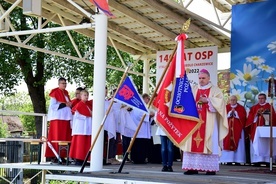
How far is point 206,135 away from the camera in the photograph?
837 centimetres

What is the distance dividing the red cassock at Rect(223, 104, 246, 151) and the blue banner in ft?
18.2

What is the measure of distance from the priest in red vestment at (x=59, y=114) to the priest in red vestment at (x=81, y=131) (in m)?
0.45

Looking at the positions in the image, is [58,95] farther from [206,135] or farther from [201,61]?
[201,61]

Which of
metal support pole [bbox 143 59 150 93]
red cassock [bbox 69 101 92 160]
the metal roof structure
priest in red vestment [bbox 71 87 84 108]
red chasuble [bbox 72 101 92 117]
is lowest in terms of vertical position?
red cassock [bbox 69 101 92 160]

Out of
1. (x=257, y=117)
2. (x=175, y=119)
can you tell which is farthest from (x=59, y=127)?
(x=257, y=117)

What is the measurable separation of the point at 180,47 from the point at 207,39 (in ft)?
26.5

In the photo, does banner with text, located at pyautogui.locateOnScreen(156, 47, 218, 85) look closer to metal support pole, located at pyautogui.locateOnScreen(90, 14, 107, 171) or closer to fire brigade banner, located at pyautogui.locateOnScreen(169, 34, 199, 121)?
metal support pole, located at pyautogui.locateOnScreen(90, 14, 107, 171)

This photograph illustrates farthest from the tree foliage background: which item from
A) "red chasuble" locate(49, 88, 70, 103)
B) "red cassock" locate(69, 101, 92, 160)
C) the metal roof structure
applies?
"red cassock" locate(69, 101, 92, 160)

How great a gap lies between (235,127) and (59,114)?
190 inches

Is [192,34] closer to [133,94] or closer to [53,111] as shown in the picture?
[53,111]

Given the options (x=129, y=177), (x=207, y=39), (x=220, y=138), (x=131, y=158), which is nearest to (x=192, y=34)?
(x=207, y=39)

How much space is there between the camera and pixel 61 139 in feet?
36.8

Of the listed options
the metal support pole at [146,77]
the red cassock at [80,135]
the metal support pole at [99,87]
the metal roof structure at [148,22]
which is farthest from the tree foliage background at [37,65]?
the metal support pole at [99,87]

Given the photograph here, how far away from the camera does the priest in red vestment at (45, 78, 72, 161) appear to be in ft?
36.1
